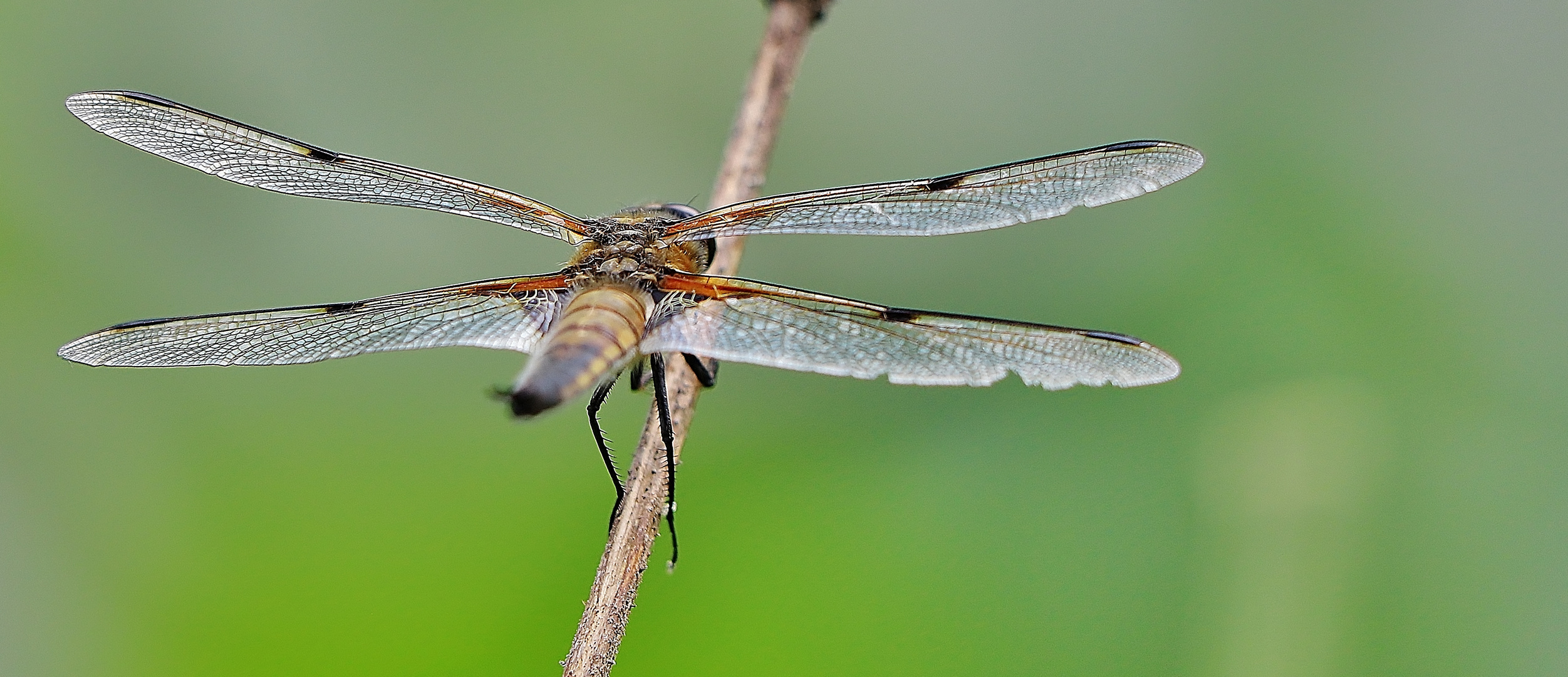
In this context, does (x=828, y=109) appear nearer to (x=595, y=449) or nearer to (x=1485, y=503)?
(x=595, y=449)

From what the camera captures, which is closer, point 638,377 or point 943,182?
point 943,182

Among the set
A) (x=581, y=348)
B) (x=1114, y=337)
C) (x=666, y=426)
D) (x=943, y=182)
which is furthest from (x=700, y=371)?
(x=1114, y=337)

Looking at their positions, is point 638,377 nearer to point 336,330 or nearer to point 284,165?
point 336,330

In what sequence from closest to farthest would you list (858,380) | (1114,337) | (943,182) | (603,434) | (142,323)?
1. (1114,337)
2. (142,323)
3. (943,182)
4. (603,434)
5. (858,380)

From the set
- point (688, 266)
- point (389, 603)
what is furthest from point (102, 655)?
point (688, 266)

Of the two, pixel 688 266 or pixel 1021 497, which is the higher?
pixel 688 266
